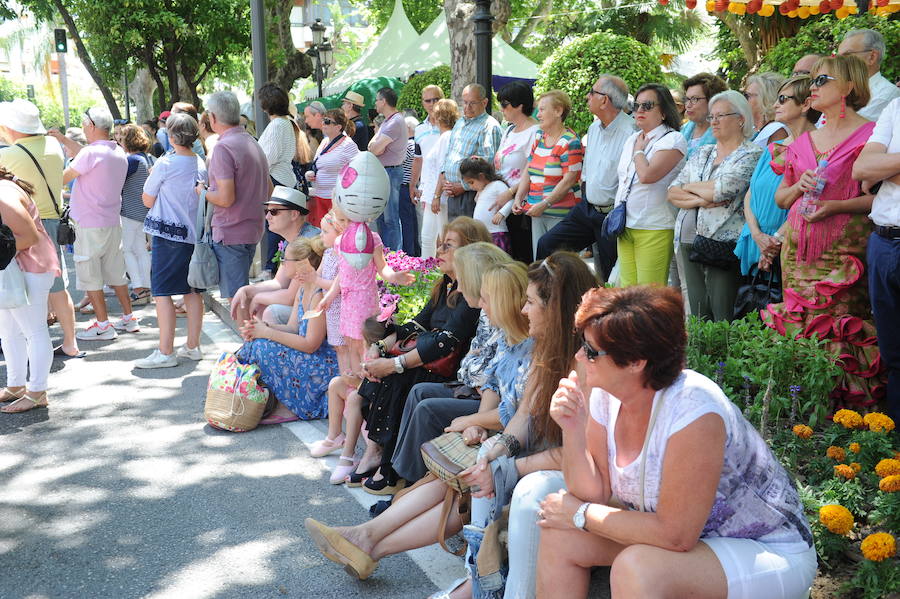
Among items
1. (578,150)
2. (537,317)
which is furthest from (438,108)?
(537,317)

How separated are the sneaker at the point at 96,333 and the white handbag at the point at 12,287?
2.16m

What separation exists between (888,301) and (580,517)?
7.41ft

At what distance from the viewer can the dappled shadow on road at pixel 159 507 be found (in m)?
3.83

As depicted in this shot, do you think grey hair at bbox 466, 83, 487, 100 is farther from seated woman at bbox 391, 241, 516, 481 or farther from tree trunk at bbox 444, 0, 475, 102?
tree trunk at bbox 444, 0, 475, 102

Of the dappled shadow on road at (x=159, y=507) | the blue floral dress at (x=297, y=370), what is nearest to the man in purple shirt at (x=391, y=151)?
the dappled shadow on road at (x=159, y=507)

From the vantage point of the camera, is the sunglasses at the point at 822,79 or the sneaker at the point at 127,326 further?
the sneaker at the point at 127,326

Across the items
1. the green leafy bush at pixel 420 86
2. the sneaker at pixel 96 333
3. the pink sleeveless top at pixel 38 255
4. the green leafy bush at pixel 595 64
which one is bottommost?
the sneaker at pixel 96 333

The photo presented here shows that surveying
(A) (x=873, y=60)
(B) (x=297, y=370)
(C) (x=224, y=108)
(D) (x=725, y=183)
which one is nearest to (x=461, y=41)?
(C) (x=224, y=108)

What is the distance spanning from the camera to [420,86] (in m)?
15.5

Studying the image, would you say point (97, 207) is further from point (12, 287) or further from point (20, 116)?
point (12, 287)

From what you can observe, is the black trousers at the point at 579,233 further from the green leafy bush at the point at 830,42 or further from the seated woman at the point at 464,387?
the green leafy bush at the point at 830,42

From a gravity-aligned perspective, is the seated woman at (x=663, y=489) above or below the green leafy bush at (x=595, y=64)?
below

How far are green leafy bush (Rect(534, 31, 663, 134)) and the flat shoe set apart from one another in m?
5.88

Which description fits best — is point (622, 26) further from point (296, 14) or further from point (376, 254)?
point (376, 254)
